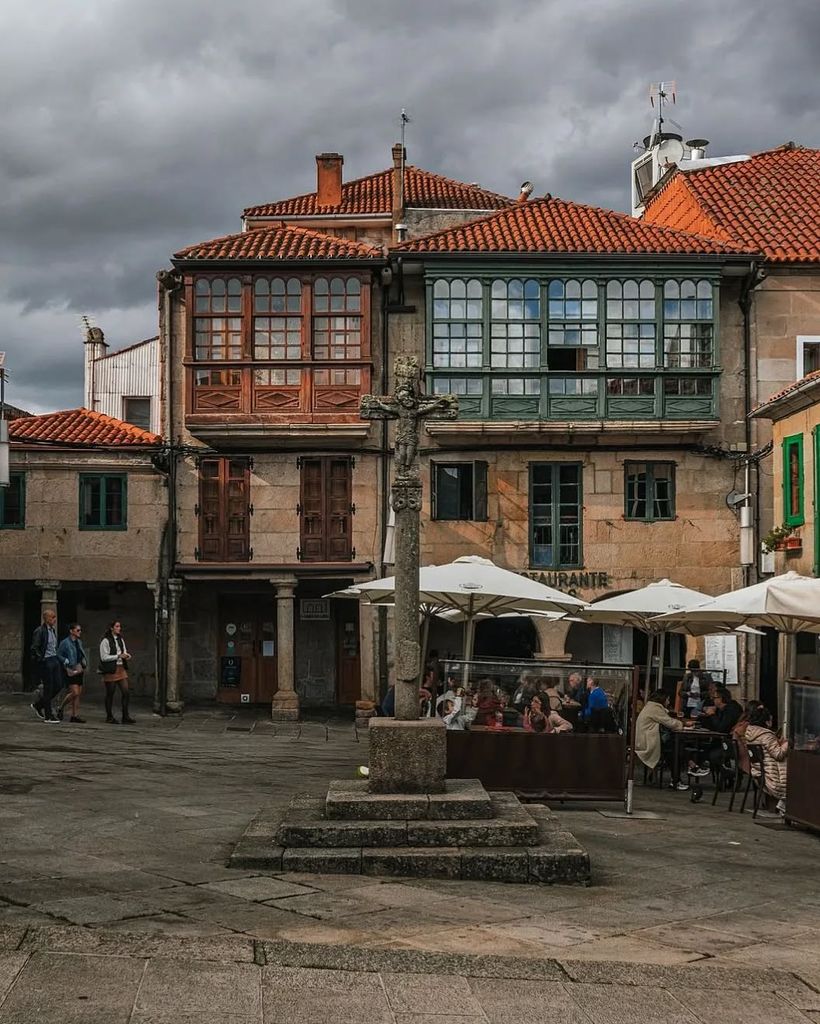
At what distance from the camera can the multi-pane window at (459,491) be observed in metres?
27.8

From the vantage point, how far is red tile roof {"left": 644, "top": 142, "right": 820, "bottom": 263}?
28406mm

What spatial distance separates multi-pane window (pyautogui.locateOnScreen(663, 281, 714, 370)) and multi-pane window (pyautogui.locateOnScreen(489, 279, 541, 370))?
2668 mm

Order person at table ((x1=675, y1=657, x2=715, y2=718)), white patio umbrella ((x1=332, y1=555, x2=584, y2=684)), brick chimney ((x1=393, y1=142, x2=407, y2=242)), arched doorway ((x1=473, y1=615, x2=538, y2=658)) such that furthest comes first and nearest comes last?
brick chimney ((x1=393, y1=142, x2=407, y2=242)) → arched doorway ((x1=473, y1=615, x2=538, y2=658)) → person at table ((x1=675, y1=657, x2=715, y2=718)) → white patio umbrella ((x1=332, y1=555, x2=584, y2=684))

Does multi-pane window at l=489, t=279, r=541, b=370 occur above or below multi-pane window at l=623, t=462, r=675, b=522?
above

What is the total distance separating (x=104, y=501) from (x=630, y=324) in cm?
1153

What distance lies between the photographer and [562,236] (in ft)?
92.9

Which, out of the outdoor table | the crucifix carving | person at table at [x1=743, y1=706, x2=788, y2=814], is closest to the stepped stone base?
the crucifix carving

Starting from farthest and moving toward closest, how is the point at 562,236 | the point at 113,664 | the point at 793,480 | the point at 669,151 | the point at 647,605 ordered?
the point at 669,151 → the point at 562,236 → the point at 793,480 → the point at 113,664 → the point at 647,605

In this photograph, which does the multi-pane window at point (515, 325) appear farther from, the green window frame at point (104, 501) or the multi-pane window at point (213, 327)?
the green window frame at point (104, 501)

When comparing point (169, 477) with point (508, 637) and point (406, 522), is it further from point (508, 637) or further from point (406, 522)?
point (406, 522)

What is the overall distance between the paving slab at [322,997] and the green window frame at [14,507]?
22049mm

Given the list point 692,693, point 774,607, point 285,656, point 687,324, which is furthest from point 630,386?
point 774,607

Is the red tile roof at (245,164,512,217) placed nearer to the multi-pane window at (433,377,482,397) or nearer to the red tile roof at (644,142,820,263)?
the red tile roof at (644,142,820,263)

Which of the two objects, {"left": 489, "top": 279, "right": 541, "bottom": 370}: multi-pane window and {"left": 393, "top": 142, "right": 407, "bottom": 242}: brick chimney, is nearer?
{"left": 489, "top": 279, "right": 541, "bottom": 370}: multi-pane window
